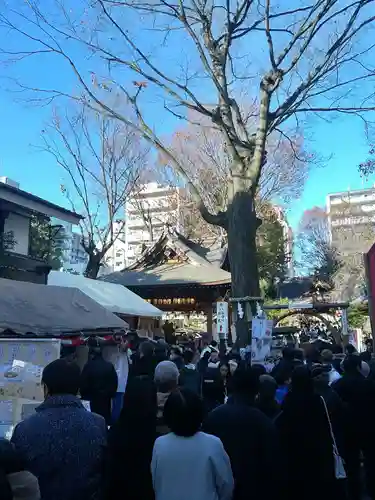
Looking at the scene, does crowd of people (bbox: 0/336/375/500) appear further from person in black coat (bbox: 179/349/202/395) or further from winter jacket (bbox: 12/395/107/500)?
person in black coat (bbox: 179/349/202/395)

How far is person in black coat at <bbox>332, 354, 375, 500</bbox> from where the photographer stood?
5332 mm

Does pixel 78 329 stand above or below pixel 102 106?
below

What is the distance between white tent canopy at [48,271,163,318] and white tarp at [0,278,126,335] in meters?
4.18

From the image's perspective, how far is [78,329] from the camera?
7777mm

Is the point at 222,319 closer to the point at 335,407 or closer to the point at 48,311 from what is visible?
the point at 48,311

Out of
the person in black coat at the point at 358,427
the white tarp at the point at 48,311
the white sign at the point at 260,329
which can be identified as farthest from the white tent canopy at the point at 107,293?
the person in black coat at the point at 358,427

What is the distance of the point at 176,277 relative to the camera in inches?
744

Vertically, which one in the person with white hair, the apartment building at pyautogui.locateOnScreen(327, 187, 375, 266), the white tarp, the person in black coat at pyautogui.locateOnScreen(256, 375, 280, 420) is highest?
the apartment building at pyautogui.locateOnScreen(327, 187, 375, 266)

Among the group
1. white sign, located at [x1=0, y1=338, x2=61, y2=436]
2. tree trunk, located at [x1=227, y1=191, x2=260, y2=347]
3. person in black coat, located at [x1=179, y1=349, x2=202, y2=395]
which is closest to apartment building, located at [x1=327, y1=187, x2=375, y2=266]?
tree trunk, located at [x1=227, y1=191, x2=260, y2=347]

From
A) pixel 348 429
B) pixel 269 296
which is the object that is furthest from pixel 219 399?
pixel 269 296

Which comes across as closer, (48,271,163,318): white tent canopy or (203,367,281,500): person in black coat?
(203,367,281,500): person in black coat

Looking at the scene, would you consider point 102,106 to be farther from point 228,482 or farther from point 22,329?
point 228,482

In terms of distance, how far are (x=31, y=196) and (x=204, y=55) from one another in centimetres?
546

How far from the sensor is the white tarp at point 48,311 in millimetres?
7023
